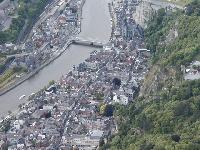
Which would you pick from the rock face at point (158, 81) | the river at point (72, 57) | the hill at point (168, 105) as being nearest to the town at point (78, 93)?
the rock face at point (158, 81)

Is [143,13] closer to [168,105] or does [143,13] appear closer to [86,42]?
[86,42]

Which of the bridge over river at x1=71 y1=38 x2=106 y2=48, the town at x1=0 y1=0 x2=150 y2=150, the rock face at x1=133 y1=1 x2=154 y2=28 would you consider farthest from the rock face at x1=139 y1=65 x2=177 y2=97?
the rock face at x1=133 y1=1 x2=154 y2=28

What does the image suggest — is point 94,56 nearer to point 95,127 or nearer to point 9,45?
point 9,45

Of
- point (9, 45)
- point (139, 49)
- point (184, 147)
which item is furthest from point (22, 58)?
point (184, 147)

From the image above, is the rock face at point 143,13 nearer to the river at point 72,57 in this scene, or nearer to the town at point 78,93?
the town at point 78,93

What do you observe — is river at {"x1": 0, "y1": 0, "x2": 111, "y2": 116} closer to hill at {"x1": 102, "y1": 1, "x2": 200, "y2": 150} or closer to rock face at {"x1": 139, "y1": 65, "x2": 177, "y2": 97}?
hill at {"x1": 102, "y1": 1, "x2": 200, "y2": 150}

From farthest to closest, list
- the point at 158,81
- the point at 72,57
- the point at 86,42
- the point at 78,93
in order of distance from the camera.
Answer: the point at 86,42, the point at 72,57, the point at 78,93, the point at 158,81

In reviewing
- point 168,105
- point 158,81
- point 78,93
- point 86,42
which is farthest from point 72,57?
point 168,105

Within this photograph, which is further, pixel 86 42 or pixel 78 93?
pixel 86 42
